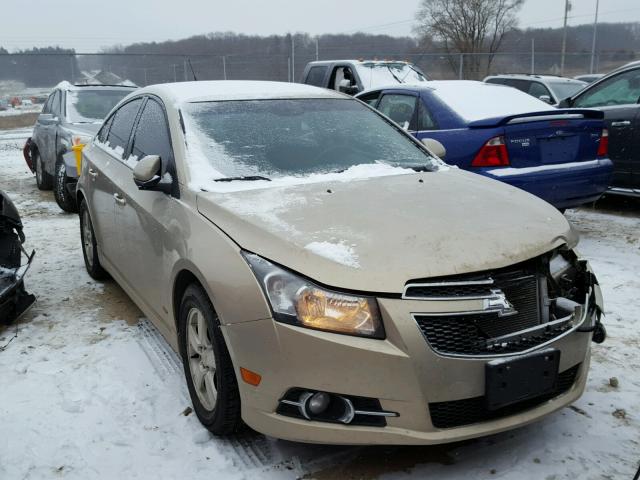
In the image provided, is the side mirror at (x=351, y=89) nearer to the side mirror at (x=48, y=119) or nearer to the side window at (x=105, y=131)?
the side mirror at (x=48, y=119)

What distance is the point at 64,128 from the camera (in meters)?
8.20

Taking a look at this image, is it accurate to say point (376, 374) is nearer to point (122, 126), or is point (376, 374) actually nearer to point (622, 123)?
point (122, 126)

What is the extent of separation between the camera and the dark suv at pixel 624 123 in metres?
6.43

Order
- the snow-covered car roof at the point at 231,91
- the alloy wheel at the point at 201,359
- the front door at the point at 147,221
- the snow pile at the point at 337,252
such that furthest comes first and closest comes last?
the snow-covered car roof at the point at 231,91
the front door at the point at 147,221
the alloy wheel at the point at 201,359
the snow pile at the point at 337,252

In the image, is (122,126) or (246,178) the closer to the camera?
(246,178)

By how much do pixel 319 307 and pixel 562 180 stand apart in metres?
3.81

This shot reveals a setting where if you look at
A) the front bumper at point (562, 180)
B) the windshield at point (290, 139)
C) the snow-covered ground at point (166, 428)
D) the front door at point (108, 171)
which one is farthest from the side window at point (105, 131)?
the front bumper at point (562, 180)

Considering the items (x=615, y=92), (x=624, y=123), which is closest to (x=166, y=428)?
(x=624, y=123)

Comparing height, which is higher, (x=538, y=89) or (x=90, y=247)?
(x=538, y=89)

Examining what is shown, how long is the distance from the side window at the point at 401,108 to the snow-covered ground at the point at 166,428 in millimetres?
2751

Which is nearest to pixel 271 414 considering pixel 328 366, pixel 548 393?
pixel 328 366

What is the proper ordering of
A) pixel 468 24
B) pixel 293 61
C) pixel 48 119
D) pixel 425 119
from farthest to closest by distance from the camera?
pixel 468 24 < pixel 293 61 < pixel 48 119 < pixel 425 119

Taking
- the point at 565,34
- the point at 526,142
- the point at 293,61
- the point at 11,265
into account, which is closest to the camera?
the point at 11,265

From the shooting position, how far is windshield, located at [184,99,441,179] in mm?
3279
